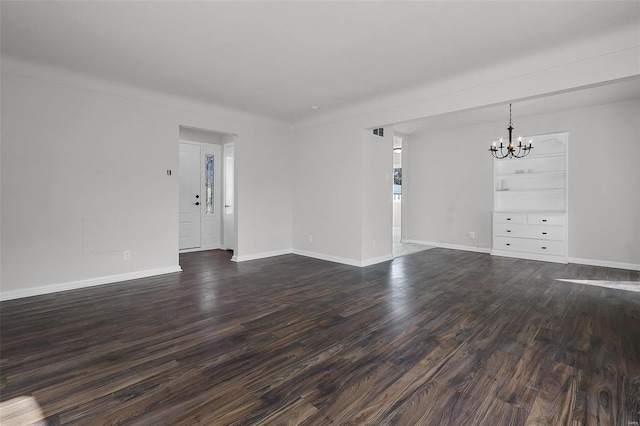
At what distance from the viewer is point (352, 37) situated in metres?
2.99

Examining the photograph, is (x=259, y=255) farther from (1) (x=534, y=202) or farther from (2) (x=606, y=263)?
(2) (x=606, y=263)

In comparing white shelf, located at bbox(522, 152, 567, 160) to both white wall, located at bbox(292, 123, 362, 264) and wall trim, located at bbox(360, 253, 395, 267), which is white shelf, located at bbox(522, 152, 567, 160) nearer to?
wall trim, located at bbox(360, 253, 395, 267)

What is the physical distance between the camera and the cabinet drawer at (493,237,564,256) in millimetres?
5629

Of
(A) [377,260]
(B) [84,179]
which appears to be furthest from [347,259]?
(B) [84,179]

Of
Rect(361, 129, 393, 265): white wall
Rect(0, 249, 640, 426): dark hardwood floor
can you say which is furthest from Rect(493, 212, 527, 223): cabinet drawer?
Rect(361, 129, 393, 265): white wall

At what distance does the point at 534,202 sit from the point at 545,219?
0.70 m

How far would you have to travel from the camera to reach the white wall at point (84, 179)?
3.59 meters

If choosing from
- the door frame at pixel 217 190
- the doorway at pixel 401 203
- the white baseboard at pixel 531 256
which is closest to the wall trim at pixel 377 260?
the doorway at pixel 401 203

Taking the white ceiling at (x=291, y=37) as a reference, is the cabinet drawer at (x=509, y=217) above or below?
below

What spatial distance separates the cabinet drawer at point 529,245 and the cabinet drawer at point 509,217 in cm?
34

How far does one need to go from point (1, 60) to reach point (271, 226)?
4205 mm

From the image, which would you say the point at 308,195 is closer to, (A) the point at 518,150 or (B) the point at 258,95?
(B) the point at 258,95

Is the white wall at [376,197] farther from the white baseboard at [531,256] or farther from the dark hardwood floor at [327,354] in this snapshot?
the white baseboard at [531,256]

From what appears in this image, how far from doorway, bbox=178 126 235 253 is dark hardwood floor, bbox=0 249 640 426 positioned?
9.59 feet
